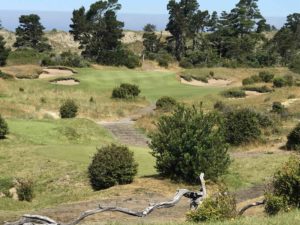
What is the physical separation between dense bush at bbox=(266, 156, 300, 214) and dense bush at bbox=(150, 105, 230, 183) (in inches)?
227

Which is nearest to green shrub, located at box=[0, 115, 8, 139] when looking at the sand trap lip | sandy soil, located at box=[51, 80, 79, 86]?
sandy soil, located at box=[51, 80, 79, 86]

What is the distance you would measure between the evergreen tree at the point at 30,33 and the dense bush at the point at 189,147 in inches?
3041

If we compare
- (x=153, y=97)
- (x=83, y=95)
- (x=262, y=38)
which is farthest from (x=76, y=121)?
(x=262, y=38)

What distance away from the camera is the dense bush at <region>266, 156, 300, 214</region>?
1228 centimetres

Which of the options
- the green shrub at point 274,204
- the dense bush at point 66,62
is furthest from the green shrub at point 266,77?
the green shrub at point 274,204

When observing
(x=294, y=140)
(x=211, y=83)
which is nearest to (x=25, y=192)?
(x=294, y=140)

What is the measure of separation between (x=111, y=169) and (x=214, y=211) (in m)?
9.16

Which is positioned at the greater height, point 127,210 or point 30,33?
point 30,33

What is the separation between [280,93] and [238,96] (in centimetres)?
449

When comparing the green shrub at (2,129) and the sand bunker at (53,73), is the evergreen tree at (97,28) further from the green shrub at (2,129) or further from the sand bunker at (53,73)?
the green shrub at (2,129)

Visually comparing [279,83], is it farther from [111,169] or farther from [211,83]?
[111,169]

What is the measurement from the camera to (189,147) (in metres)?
18.7

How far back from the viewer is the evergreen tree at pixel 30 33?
9331cm

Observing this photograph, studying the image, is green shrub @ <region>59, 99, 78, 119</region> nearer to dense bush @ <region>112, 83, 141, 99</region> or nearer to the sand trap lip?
dense bush @ <region>112, 83, 141, 99</region>
